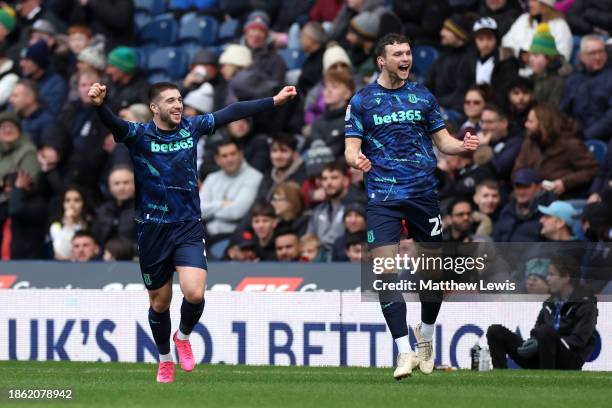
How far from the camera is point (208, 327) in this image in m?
17.0

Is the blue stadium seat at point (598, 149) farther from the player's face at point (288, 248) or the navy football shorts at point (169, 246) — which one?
the navy football shorts at point (169, 246)

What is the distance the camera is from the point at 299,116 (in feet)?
70.6

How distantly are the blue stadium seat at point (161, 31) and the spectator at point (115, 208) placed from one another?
4249 mm

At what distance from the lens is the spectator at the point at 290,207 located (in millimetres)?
19406

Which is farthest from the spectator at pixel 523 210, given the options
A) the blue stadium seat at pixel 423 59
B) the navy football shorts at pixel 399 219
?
the navy football shorts at pixel 399 219

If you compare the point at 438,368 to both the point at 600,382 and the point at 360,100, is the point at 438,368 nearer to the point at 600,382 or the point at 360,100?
the point at 600,382

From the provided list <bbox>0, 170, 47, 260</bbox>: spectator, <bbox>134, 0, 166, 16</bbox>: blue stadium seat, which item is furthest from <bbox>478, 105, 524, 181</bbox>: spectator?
<bbox>134, 0, 166, 16</bbox>: blue stadium seat

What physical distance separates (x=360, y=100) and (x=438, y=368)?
131 inches

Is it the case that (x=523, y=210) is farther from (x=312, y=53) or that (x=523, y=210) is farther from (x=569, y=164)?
(x=312, y=53)

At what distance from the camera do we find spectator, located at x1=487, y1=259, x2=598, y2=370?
1548 centimetres

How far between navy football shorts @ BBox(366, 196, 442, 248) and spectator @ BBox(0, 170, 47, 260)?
919cm

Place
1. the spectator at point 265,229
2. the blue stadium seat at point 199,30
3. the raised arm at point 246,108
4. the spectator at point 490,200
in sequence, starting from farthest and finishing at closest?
1. the blue stadium seat at point 199,30
2. the spectator at point 265,229
3. the spectator at point 490,200
4. the raised arm at point 246,108

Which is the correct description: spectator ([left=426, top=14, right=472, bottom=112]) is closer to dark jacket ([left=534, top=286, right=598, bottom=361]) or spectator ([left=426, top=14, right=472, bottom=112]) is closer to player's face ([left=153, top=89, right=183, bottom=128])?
dark jacket ([left=534, top=286, right=598, bottom=361])

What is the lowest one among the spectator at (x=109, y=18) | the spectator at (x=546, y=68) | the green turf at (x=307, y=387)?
the green turf at (x=307, y=387)
